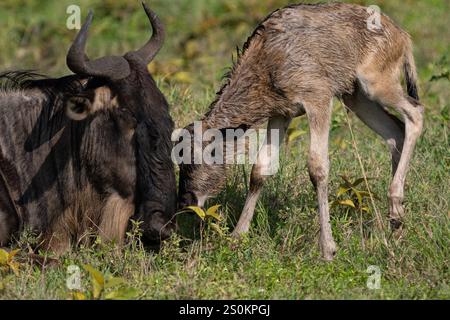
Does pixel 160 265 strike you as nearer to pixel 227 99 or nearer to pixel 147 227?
pixel 147 227

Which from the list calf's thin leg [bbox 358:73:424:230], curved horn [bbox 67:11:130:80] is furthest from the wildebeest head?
calf's thin leg [bbox 358:73:424:230]

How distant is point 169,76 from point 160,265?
431cm

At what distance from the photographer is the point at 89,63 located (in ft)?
24.3

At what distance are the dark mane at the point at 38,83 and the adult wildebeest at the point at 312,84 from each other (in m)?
1.02

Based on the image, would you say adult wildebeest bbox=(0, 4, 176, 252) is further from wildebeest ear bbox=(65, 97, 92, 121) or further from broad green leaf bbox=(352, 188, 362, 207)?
broad green leaf bbox=(352, 188, 362, 207)

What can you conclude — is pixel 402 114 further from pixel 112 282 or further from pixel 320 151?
pixel 112 282

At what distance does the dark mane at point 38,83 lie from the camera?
7945 mm

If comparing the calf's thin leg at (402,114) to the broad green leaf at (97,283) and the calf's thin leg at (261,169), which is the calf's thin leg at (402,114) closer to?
the calf's thin leg at (261,169)

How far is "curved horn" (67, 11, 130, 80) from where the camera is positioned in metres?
7.20

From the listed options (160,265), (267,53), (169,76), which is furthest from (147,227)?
(169,76)

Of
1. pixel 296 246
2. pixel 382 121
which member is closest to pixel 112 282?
pixel 296 246

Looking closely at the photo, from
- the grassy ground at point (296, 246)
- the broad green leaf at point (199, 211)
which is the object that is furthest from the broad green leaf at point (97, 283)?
the broad green leaf at point (199, 211)

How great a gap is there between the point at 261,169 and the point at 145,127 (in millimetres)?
1212
